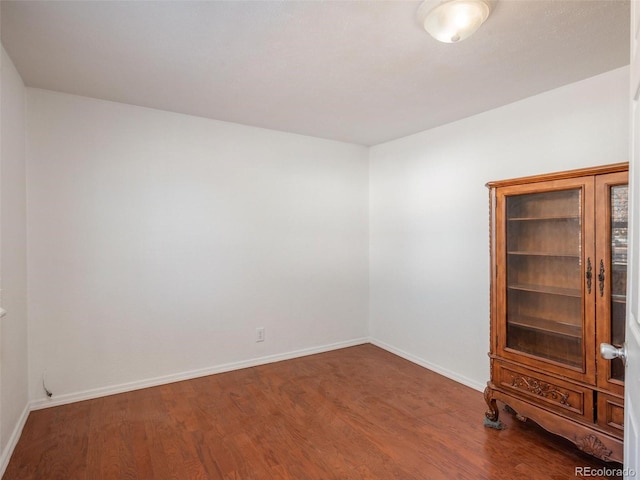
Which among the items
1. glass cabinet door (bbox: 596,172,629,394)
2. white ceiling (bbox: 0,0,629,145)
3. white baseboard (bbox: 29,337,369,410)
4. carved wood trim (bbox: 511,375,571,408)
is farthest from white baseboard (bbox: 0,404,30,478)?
glass cabinet door (bbox: 596,172,629,394)

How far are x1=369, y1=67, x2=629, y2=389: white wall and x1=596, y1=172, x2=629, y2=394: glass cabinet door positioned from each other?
534mm

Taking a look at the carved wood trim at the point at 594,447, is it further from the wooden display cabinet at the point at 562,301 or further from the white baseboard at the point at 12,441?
the white baseboard at the point at 12,441

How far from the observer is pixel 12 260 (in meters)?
2.18

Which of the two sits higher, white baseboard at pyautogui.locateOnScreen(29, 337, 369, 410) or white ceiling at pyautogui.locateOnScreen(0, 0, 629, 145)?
white ceiling at pyautogui.locateOnScreen(0, 0, 629, 145)

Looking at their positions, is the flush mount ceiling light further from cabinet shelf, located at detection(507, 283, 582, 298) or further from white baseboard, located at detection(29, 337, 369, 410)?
white baseboard, located at detection(29, 337, 369, 410)

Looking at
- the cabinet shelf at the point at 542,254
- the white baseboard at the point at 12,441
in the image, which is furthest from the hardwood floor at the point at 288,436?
the cabinet shelf at the point at 542,254

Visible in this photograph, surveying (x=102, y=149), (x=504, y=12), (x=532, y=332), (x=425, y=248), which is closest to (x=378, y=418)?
(x=532, y=332)

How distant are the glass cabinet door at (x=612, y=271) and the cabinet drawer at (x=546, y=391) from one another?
0.16m

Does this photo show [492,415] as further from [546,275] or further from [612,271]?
[612,271]

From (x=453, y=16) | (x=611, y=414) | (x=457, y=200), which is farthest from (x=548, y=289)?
(x=453, y=16)

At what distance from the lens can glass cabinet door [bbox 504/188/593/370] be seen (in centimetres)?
209

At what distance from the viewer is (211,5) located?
161 centimetres

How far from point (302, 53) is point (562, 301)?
2.16 meters

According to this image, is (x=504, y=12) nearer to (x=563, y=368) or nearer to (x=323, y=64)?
(x=323, y=64)
